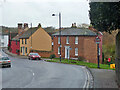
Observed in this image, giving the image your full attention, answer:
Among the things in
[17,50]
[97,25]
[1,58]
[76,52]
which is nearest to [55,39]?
[76,52]

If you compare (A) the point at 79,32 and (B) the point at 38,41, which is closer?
(A) the point at 79,32

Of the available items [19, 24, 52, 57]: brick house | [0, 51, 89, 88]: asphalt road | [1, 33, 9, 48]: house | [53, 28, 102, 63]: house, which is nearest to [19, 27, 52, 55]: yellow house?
[19, 24, 52, 57]: brick house

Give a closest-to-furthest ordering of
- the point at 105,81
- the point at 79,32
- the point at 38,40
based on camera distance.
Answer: the point at 105,81, the point at 79,32, the point at 38,40

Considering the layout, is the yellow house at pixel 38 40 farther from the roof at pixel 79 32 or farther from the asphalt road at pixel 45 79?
the asphalt road at pixel 45 79

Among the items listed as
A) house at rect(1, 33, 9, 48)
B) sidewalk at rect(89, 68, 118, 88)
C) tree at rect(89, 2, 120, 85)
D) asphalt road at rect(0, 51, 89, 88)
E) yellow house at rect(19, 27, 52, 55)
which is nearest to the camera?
tree at rect(89, 2, 120, 85)

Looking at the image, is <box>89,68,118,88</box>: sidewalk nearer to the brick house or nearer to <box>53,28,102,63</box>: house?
<box>53,28,102,63</box>: house

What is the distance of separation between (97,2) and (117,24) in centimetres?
247

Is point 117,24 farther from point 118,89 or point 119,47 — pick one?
point 118,89

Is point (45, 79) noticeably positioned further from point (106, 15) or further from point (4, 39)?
point (4, 39)

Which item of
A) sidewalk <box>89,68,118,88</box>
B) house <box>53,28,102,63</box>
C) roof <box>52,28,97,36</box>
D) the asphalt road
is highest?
roof <box>52,28,97,36</box>

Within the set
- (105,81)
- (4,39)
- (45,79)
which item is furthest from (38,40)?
(105,81)

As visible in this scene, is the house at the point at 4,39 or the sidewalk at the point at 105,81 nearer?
the sidewalk at the point at 105,81

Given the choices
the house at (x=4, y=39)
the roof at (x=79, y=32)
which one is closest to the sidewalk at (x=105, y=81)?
the roof at (x=79, y=32)

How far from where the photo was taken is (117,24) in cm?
1477
